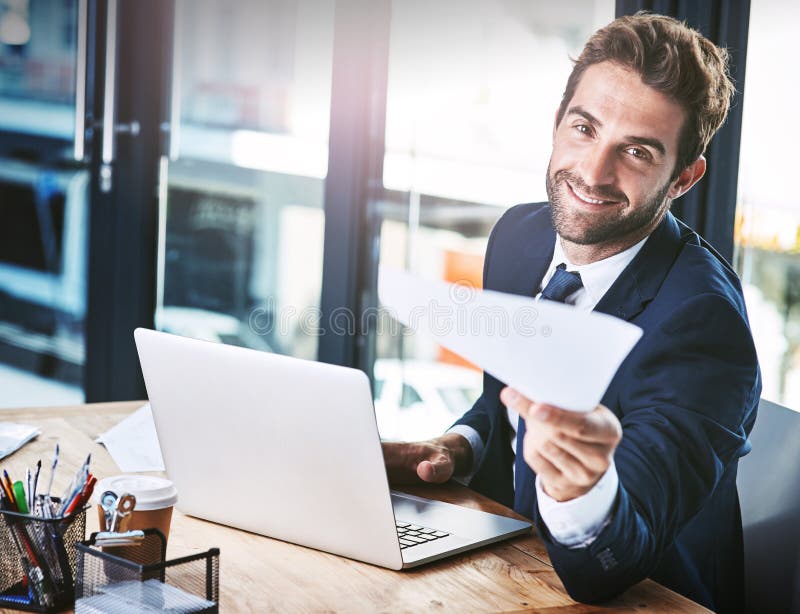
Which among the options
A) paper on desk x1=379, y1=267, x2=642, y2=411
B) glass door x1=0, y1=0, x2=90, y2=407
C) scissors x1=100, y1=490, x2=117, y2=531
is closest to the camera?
paper on desk x1=379, y1=267, x2=642, y2=411

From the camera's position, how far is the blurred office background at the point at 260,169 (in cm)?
309

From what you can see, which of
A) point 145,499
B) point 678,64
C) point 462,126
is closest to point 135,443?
point 145,499

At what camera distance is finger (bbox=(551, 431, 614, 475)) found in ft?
3.21

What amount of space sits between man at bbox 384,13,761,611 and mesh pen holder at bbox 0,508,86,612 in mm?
A: 515

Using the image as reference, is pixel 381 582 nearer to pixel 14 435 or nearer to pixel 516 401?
pixel 516 401

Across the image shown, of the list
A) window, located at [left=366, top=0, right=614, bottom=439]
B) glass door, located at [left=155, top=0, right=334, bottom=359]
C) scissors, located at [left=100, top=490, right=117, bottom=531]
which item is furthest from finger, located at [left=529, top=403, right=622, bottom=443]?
glass door, located at [left=155, top=0, right=334, bottom=359]

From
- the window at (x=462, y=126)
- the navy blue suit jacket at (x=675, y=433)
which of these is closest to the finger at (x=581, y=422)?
the navy blue suit jacket at (x=675, y=433)

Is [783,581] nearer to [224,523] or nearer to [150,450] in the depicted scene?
[224,523]

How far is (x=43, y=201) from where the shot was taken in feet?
12.4

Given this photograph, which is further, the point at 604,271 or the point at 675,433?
the point at 604,271

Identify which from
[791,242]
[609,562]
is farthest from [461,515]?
[791,242]

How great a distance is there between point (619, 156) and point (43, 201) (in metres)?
2.83

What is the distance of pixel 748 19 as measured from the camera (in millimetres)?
2111

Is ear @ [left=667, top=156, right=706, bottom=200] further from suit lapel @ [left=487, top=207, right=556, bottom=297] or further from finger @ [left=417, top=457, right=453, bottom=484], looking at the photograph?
finger @ [left=417, top=457, right=453, bottom=484]
